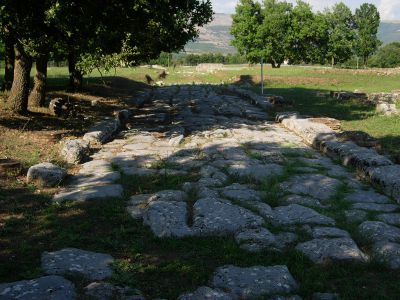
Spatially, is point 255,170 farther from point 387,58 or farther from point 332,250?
point 387,58

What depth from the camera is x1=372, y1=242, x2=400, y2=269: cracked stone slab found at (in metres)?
4.09

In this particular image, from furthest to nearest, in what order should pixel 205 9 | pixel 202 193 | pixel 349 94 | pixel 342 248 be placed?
1. pixel 349 94
2. pixel 205 9
3. pixel 202 193
4. pixel 342 248

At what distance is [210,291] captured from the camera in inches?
139

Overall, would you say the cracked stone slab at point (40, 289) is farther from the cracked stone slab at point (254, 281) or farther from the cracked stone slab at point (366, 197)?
the cracked stone slab at point (366, 197)

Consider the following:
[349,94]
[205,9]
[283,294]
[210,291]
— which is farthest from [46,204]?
[349,94]

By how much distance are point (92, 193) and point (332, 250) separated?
3220mm

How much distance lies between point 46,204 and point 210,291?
2.88m

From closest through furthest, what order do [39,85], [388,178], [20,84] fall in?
[388,178] → [20,84] → [39,85]

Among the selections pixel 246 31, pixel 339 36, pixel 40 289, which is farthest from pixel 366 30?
pixel 40 289

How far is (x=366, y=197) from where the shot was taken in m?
6.16

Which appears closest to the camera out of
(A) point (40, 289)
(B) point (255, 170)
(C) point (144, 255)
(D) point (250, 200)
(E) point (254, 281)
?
(A) point (40, 289)

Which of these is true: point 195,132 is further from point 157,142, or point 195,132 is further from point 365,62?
point 365,62

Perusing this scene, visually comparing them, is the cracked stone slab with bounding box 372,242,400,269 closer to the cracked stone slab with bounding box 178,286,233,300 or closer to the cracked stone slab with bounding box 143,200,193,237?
the cracked stone slab with bounding box 178,286,233,300

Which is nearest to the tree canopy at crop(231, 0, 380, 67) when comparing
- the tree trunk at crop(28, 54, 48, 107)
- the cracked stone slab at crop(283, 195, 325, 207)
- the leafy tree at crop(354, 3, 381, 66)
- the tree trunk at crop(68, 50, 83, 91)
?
the leafy tree at crop(354, 3, 381, 66)
